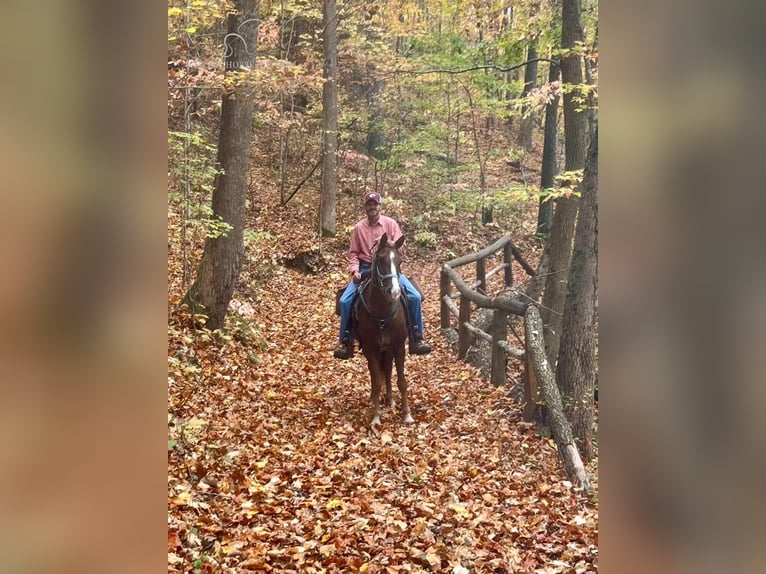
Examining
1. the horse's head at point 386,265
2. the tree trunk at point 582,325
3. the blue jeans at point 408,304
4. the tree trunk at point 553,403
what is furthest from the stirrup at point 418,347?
the tree trunk at point 582,325

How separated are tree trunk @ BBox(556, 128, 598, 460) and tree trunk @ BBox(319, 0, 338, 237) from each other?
9.82 m

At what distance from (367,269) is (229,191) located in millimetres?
2995

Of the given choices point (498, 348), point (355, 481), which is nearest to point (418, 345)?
point (498, 348)

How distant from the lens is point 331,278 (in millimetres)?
14797

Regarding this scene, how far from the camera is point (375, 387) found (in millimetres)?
7523

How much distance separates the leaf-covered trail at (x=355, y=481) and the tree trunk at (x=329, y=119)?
743cm

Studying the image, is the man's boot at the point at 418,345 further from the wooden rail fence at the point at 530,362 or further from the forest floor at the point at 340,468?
the wooden rail fence at the point at 530,362

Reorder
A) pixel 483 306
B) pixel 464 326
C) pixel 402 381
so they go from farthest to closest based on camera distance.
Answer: pixel 464 326 < pixel 483 306 < pixel 402 381

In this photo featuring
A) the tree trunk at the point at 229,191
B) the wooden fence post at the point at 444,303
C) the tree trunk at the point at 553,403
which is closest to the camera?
the tree trunk at the point at 553,403

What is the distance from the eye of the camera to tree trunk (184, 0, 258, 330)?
9.12m

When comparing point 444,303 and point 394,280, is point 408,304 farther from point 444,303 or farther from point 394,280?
point 444,303

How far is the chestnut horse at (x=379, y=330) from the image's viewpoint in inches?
283
